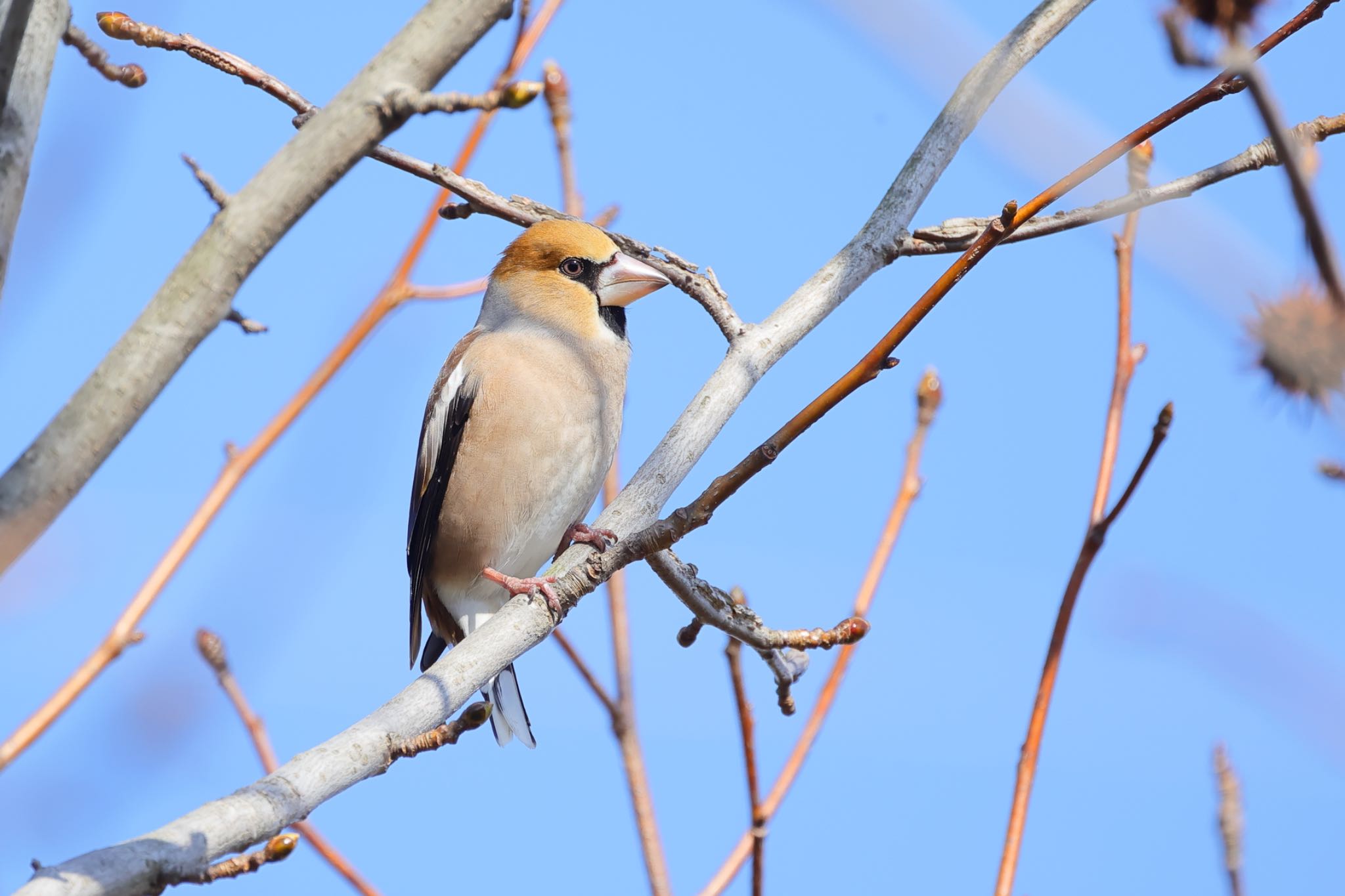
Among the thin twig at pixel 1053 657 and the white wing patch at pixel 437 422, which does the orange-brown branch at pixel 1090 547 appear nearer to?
the thin twig at pixel 1053 657

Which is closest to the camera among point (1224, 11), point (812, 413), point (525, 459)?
point (1224, 11)

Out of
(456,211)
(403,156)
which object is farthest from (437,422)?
(403,156)

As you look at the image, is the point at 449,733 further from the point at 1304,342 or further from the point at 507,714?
the point at 507,714

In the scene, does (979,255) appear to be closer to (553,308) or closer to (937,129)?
(937,129)

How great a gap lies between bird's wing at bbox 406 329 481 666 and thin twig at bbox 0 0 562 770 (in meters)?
0.89

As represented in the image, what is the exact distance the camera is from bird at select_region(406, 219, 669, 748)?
4.12 metres

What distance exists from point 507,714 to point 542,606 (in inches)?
77.1

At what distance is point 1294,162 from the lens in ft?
2.89

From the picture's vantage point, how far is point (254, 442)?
10.5ft

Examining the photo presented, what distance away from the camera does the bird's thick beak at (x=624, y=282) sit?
448 cm

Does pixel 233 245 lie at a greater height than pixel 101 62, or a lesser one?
lesser

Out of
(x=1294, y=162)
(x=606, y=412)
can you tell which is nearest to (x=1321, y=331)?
(x=1294, y=162)

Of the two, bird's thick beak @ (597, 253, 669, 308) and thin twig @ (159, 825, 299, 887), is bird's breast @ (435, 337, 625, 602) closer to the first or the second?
bird's thick beak @ (597, 253, 669, 308)

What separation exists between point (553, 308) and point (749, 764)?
7.73 ft
